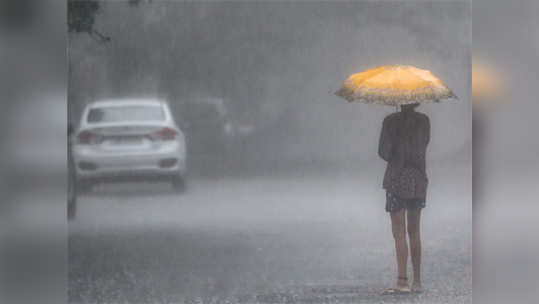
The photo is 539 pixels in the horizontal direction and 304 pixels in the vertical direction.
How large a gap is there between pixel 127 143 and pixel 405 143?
2584 mm

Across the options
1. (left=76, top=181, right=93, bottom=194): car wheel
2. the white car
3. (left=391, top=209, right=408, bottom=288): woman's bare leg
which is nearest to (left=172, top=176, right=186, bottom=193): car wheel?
the white car

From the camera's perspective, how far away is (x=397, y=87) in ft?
23.4

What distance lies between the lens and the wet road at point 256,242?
7.81 metres

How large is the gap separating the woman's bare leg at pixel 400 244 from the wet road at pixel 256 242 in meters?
0.11

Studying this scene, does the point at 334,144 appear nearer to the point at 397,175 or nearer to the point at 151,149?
the point at 397,175

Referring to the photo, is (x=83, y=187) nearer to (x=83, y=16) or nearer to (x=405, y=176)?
(x=83, y=16)

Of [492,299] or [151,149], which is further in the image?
[151,149]

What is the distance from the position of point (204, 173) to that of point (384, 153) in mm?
1713

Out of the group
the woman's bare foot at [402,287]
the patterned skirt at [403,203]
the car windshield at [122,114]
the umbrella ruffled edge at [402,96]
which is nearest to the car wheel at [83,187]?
the car windshield at [122,114]

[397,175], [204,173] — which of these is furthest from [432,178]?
[204,173]

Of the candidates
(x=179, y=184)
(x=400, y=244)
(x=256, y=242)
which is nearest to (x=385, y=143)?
(x=400, y=244)

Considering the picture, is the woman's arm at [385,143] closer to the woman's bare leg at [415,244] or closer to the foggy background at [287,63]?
the foggy background at [287,63]

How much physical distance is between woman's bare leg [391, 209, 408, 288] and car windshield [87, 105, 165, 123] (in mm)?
2439

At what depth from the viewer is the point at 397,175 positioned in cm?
761
